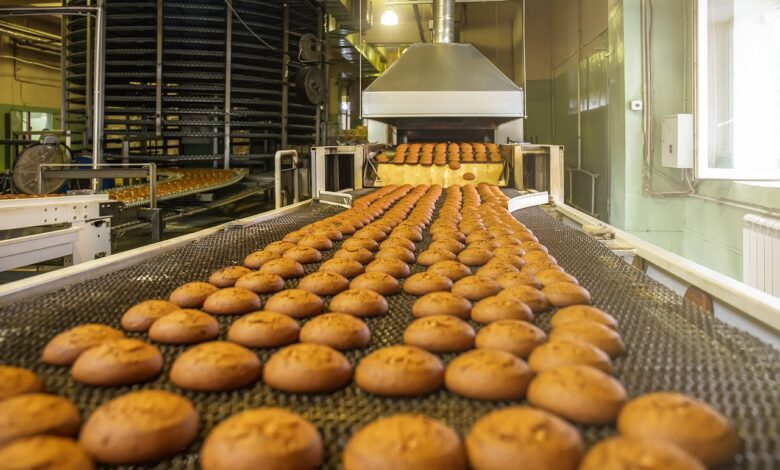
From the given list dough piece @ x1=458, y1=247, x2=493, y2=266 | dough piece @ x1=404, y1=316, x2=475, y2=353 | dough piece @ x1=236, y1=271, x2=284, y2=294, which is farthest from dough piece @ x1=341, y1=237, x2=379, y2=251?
dough piece @ x1=404, y1=316, x2=475, y2=353

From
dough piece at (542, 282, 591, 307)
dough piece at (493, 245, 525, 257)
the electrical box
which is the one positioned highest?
the electrical box

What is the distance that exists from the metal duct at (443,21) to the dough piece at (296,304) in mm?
5031

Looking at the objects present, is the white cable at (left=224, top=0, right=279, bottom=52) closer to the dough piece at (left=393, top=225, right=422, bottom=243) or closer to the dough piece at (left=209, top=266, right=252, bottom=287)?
the dough piece at (left=393, top=225, right=422, bottom=243)

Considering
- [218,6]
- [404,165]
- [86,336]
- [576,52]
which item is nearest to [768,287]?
[404,165]

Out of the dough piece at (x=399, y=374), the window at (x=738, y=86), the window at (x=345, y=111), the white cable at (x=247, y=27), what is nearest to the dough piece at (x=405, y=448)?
the dough piece at (x=399, y=374)

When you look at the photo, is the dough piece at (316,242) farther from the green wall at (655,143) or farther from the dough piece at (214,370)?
the green wall at (655,143)

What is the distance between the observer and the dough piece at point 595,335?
1.04 m

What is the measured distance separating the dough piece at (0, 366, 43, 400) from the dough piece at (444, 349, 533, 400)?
0.66 metres

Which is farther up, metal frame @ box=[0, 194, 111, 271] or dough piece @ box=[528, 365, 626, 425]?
metal frame @ box=[0, 194, 111, 271]

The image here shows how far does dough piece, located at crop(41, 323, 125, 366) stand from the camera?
1.03 metres

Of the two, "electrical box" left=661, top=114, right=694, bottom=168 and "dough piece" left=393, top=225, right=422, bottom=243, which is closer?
"dough piece" left=393, top=225, right=422, bottom=243

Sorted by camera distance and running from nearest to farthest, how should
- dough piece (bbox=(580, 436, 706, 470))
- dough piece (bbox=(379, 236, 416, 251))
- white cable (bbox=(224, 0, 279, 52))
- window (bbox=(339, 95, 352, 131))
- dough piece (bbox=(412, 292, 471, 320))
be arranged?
dough piece (bbox=(580, 436, 706, 470)) → dough piece (bbox=(412, 292, 471, 320)) → dough piece (bbox=(379, 236, 416, 251)) → white cable (bbox=(224, 0, 279, 52)) → window (bbox=(339, 95, 352, 131))

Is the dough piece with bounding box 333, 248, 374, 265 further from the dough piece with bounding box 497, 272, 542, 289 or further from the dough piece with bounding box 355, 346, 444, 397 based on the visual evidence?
the dough piece with bounding box 355, 346, 444, 397

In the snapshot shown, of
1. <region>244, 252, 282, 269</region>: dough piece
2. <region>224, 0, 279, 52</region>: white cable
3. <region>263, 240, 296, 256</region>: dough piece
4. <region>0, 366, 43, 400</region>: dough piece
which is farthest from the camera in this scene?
<region>224, 0, 279, 52</region>: white cable
